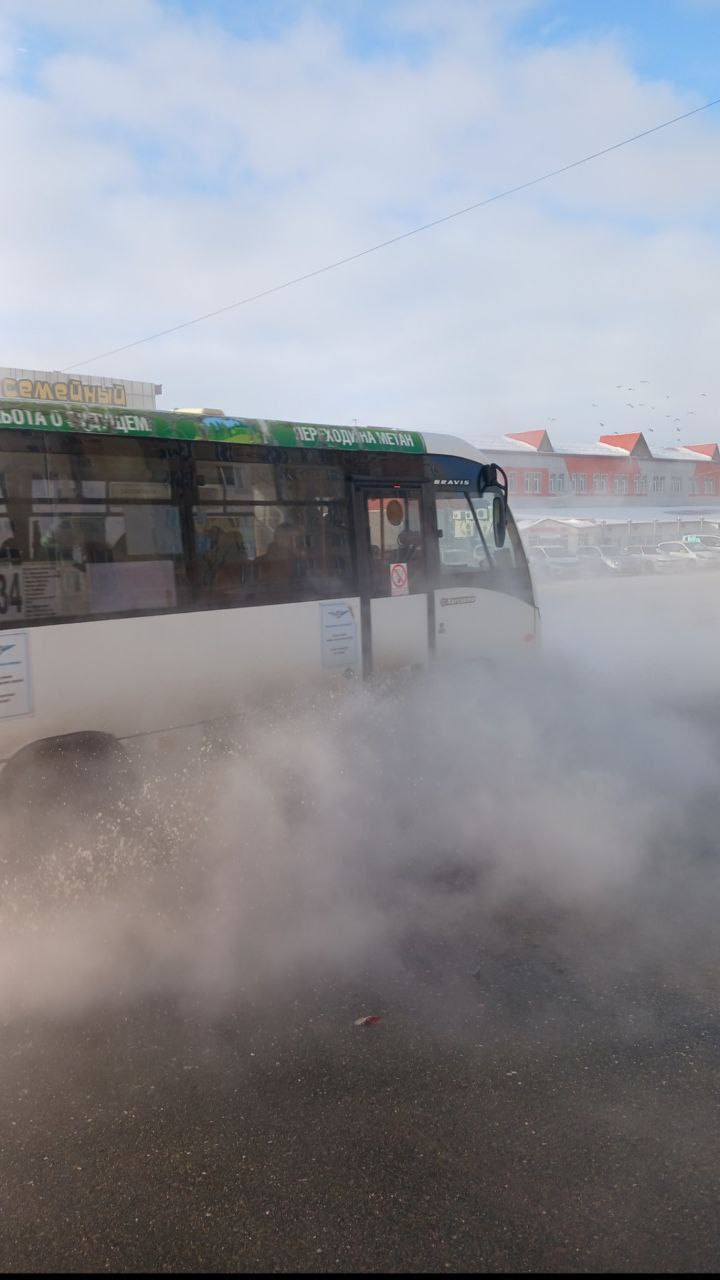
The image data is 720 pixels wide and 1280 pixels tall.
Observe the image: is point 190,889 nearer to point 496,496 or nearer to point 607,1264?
point 607,1264

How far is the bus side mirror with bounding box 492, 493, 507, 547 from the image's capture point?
8.28m

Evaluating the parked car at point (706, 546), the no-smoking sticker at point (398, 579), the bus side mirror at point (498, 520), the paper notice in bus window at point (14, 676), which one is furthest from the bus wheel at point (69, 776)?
the parked car at point (706, 546)

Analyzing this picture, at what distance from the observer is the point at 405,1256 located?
238 cm

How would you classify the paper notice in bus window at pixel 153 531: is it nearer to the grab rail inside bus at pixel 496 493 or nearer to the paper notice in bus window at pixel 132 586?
the paper notice in bus window at pixel 132 586

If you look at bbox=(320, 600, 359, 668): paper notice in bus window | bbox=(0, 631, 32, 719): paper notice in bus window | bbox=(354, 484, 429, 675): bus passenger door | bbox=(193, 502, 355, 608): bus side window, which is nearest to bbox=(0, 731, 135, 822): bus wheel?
bbox=(0, 631, 32, 719): paper notice in bus window

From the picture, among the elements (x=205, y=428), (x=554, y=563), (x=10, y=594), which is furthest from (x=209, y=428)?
(x=554, y=563)

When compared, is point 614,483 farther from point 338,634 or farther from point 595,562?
point 338,634

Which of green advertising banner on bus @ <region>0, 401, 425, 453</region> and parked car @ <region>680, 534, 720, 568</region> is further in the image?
parked car @ <region>680, 534, 720, 568</region>

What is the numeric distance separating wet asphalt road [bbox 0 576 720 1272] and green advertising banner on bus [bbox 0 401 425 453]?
11.8ft

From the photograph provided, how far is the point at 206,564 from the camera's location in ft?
20.1

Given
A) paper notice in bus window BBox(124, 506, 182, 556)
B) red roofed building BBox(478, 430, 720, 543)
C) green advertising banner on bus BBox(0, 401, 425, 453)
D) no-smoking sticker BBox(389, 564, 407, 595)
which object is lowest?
no-smoking sticker BBox(389, 564, 407, 595)

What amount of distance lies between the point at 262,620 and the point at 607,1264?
15.5ft

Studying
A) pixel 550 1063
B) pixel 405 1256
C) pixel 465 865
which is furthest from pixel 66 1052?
pixel 465 865

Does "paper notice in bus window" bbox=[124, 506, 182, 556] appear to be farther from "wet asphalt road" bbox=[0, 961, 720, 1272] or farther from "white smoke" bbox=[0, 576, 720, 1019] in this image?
"wet asphalt road" bbox=[0, 961, 720, 1272]
